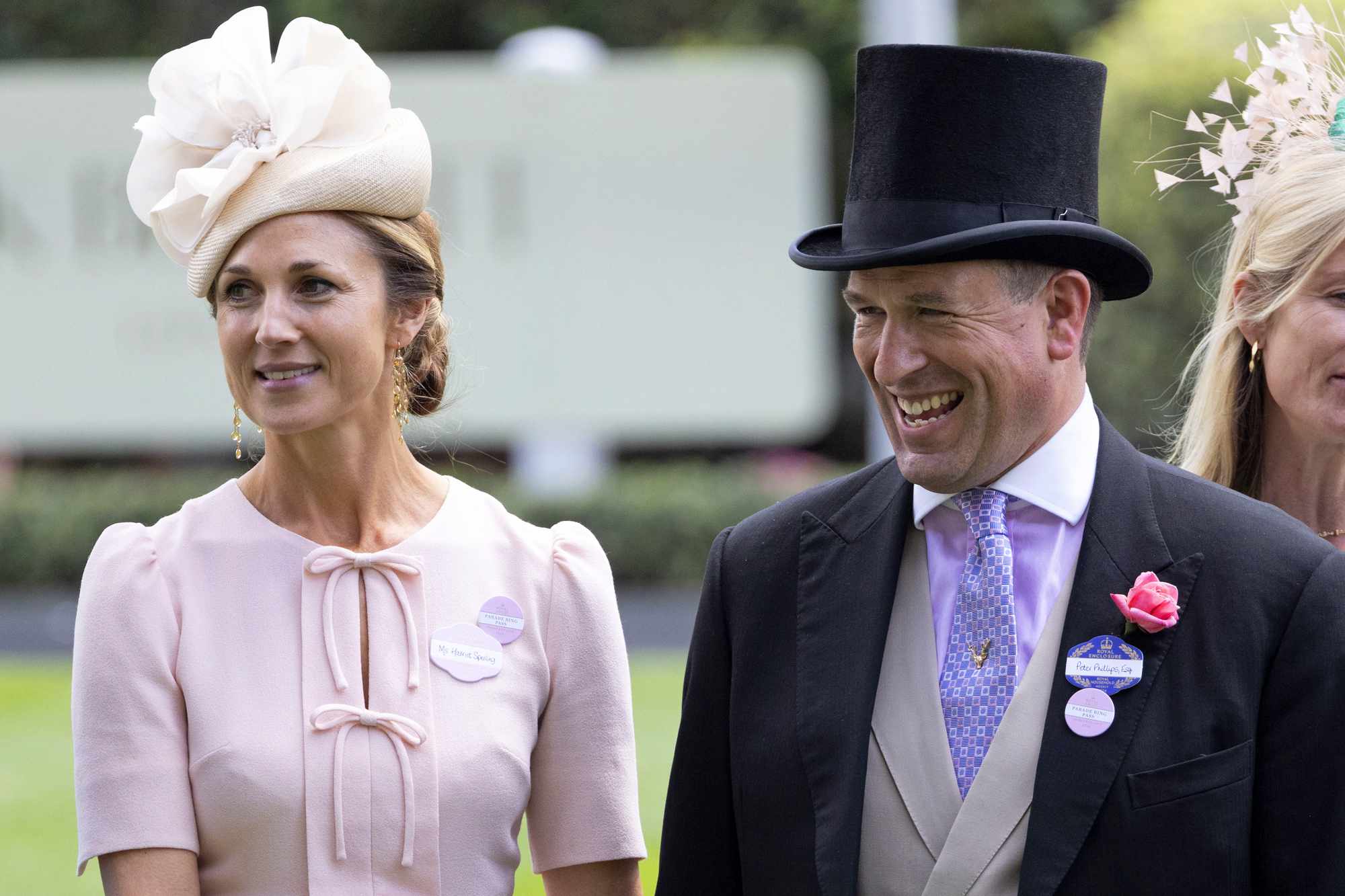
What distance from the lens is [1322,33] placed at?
137 inches

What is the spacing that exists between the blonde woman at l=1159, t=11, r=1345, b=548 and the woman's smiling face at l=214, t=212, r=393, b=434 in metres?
1.52

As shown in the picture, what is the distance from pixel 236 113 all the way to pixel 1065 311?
1.41 m

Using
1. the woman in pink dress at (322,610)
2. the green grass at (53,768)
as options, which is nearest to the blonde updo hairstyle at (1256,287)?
the woman in pink dress at (322,610)

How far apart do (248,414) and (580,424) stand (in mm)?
12380

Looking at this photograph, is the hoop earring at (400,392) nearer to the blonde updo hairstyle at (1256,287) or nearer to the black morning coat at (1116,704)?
the black morning coat at (1116,704)

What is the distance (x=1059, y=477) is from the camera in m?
2.77

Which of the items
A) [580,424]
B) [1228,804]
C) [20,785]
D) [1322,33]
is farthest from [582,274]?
[1228,804]

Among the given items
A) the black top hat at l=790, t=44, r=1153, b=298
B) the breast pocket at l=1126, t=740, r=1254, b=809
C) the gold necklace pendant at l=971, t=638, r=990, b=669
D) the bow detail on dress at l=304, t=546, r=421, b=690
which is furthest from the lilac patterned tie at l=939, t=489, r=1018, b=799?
the bow detail on dress at l=304, t=546, r=421, b=690

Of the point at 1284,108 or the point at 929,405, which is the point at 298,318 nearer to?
→ the point at 929,405

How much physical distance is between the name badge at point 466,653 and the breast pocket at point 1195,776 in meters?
1.12

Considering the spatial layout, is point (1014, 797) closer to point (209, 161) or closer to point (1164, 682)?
point (1164, 682)

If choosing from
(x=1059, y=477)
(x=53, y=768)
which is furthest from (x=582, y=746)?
(x=53, y=768)

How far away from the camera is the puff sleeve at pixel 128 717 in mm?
2904

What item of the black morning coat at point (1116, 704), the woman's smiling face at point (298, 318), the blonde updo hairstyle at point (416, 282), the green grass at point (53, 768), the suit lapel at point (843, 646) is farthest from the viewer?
the green grass at point (53, 768)
